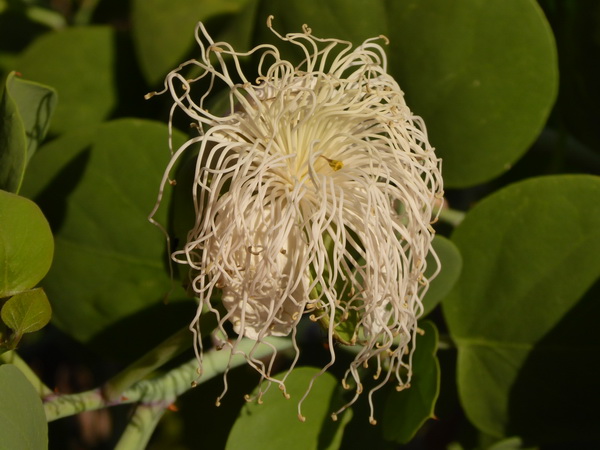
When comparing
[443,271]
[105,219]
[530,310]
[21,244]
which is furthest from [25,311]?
[530,310]

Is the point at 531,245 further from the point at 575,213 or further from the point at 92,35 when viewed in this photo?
the point at 92,35

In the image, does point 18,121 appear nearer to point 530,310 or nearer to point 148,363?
point 148,363

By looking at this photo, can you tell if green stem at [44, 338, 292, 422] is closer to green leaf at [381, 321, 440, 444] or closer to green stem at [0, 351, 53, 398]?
green stem at [0, 351, 53, 398]

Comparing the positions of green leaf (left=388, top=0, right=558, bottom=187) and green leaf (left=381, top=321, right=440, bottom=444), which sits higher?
green leaf (left=388, top=0, right=558, bottom=187)

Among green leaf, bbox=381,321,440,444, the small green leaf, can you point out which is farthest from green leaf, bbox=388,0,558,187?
the small green leaf

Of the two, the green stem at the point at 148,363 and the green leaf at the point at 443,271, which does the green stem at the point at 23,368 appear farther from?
the green leaf at the point at 443,271

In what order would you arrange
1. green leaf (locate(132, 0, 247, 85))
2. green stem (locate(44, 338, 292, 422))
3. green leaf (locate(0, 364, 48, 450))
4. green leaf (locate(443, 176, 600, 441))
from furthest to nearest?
green leaf (locate(132, 0, 247, 85)) → green leaf (locate(443, 176, 600, 441)) → green stem (locate(44, 338, 292, 422)) → green leaf (locate(0, 364, 48, 450))

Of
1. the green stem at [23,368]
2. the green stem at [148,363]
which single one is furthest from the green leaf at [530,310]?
the green stem at [23,368]
